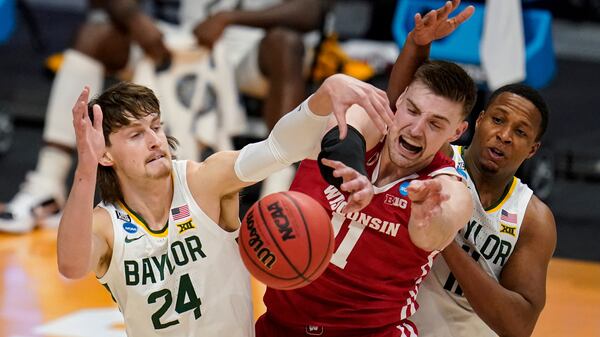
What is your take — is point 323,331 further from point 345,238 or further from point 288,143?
point 288,143

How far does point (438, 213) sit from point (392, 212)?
25 cm

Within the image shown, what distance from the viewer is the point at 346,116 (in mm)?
3658

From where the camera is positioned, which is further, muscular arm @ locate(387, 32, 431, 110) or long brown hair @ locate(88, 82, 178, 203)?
muscular arm @ locate(387, 32, 431, 110)

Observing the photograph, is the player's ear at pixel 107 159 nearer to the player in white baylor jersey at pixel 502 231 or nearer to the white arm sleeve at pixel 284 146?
the white arm sleeve at pixel 284 146

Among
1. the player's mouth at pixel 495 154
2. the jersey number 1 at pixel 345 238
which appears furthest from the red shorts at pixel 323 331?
the player's mouth at pixel 495 154

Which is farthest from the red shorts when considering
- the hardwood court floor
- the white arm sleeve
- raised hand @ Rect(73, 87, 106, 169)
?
the hardwood court floor

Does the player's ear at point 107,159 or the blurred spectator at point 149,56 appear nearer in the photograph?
the player's ear at point 107,159

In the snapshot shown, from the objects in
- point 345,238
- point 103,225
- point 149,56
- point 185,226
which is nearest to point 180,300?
point 185,226

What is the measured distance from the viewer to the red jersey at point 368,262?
12.3 feet

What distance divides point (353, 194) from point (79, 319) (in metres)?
2.82

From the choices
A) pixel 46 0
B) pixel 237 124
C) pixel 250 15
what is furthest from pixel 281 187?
pixel 46 0

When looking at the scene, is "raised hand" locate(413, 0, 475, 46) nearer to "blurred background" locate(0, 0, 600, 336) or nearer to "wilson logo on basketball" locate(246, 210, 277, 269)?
"wilson logo on basketball" locate(246, 210, 277, 269)

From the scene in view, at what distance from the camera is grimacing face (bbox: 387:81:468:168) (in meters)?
3.69

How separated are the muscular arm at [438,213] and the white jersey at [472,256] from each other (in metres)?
0.45
